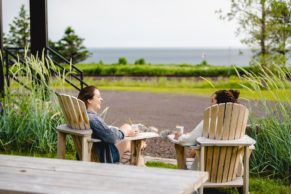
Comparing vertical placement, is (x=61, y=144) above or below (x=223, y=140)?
below

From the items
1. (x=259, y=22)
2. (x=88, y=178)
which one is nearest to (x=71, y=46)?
(x=259, y=22)

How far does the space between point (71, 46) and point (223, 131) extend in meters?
35.3

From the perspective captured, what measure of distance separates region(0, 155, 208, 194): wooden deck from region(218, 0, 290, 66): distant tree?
19114 mm

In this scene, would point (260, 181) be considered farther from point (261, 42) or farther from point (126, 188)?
point (261, 42)

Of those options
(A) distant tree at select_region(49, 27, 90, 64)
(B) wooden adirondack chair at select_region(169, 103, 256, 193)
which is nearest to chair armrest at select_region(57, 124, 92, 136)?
(B) wooden adirondack chair at select_region(169, 103, 256, 193)

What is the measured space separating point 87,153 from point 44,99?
7.88 ft

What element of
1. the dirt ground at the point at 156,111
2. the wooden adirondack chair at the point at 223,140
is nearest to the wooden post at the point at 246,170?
the wooden adirondack chair at the point at 223,140

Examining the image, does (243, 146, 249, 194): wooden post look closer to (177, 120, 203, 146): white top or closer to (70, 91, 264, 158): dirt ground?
(177, 120, 203, 146): white top

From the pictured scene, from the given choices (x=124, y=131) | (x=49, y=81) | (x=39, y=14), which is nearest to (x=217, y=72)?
(x=39, y=14)

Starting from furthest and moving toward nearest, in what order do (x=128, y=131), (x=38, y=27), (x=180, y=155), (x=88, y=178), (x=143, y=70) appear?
(x=143, y=70), (x=38, y=27), (x=128, y=131), (x=180, y=155), (x=88, y=178)

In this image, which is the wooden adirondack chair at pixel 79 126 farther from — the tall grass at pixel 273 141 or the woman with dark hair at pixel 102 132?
the tall grass at pixel 273 141

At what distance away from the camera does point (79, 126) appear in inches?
214

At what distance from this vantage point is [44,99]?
7.60 meters

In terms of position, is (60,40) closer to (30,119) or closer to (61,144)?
(30,119)
